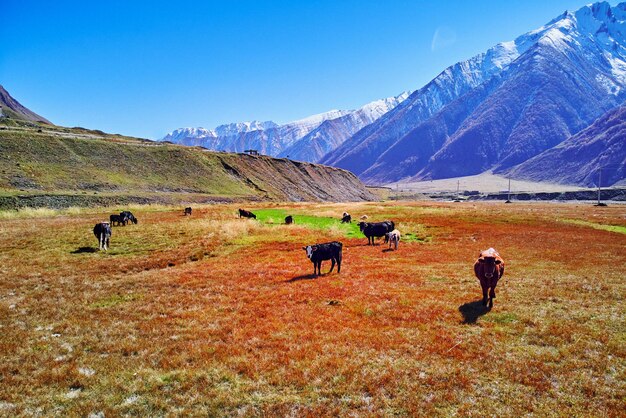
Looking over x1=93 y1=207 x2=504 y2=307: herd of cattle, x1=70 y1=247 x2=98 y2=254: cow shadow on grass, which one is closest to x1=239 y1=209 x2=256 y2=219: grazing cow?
x1=93 y1=207 x2=504 y2=307: herd of cattle

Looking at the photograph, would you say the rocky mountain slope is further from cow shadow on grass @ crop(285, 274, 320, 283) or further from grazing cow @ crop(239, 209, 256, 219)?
cow shadow on grass @ crop(285, 274, 320, 283)

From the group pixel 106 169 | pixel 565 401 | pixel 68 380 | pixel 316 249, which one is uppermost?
pixel 106 169

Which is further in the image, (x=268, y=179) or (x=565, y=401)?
(x=268, y=179)

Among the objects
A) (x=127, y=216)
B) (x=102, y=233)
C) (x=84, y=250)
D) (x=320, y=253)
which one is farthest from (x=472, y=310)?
(x=127, y=216)

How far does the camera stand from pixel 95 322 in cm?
1396

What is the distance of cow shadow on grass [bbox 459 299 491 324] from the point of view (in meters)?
13.9

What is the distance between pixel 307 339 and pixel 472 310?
7.68 metres

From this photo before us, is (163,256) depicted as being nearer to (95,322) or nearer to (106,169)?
(95,322)

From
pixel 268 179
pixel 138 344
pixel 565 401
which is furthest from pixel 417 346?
pixel 268 179

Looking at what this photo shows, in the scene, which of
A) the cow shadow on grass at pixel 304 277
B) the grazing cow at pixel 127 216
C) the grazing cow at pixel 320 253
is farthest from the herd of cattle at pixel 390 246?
the grazing cow at pixel 127 216

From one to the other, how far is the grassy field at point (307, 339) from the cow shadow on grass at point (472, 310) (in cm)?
11

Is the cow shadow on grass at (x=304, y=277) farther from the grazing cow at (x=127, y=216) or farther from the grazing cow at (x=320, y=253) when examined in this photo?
the grazing cow at (x=127, y=216)

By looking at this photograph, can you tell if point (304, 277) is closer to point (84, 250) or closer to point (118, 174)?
point (84, 250)

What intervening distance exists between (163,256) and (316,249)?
14.4 meters
